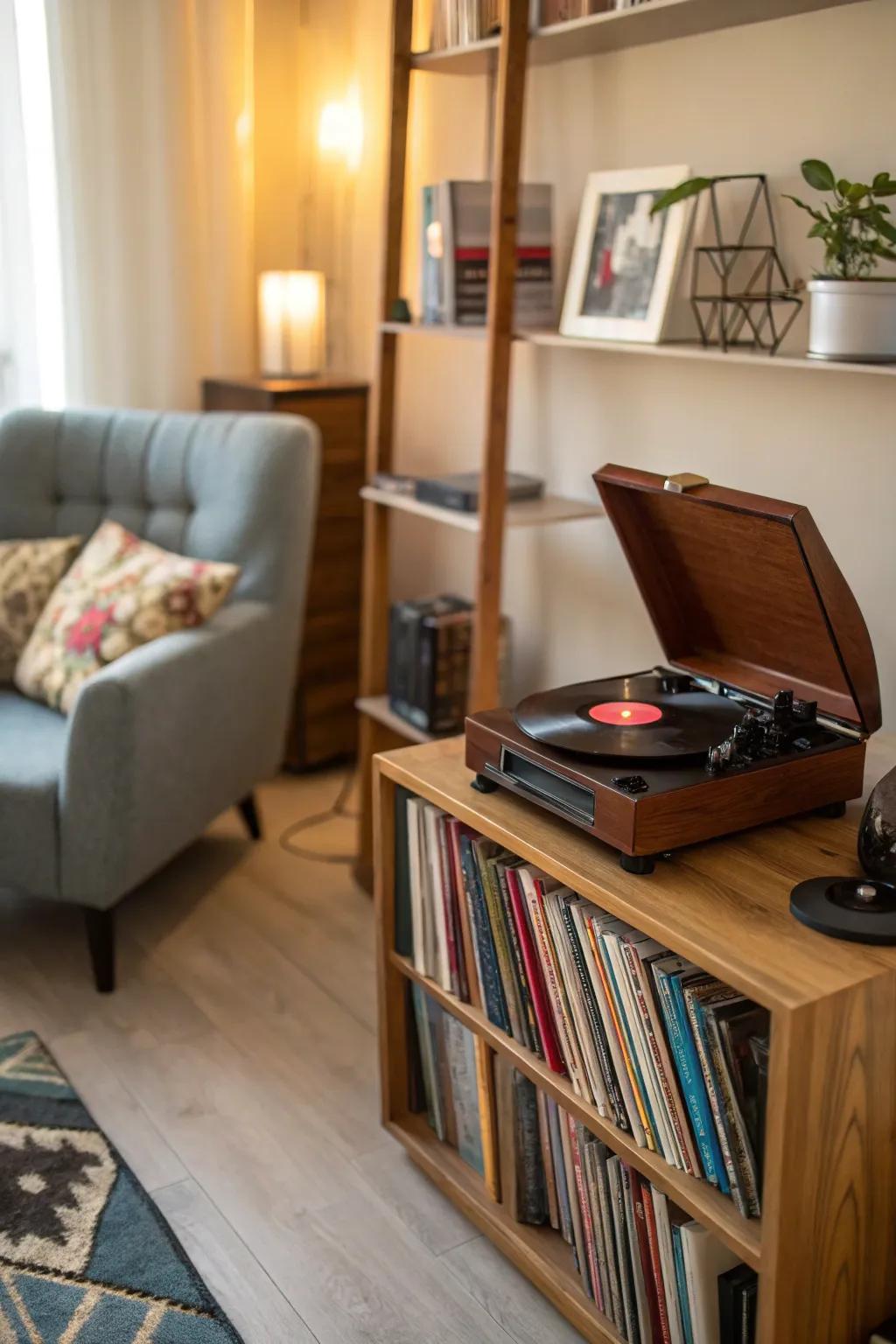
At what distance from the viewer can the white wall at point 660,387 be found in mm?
1892

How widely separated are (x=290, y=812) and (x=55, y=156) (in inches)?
60.5

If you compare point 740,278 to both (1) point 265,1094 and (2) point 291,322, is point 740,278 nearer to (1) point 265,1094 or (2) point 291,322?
(2) point 291,322

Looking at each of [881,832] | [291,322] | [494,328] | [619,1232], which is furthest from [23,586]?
[881,832]

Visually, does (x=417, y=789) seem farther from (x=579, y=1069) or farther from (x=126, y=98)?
(x=126, y=98)

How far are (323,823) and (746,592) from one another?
161cm

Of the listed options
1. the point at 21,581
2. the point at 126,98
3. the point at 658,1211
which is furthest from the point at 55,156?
the point at 658,1211

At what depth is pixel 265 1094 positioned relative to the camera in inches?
79.7

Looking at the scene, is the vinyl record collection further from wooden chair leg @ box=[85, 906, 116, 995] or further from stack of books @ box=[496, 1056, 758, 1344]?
wooden chair leg @ box=[85, 906, 116, 995]

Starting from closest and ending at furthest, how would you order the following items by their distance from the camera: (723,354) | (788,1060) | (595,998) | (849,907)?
(788,1060), (849,907), (595,998), (723,354)

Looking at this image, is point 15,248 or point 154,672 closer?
point 154,672

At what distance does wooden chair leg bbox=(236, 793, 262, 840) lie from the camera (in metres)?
2.86

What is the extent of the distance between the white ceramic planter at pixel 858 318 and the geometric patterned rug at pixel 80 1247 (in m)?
1.43

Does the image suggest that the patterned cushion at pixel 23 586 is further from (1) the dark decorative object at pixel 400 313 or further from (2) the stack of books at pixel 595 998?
(2) the stack of books at pixel 595 998

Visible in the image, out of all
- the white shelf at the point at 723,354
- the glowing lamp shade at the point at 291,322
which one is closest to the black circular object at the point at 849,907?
the white shelf at the point at 723,354
